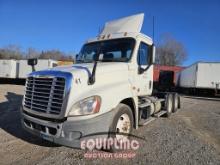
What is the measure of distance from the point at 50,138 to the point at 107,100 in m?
1.29

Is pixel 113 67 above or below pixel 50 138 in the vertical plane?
above

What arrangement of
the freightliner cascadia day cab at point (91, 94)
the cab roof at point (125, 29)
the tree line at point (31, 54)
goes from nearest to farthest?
the freightliner cascadia day cab at point (91, 94) → the cab roof at point (125, 29) → the tree line at point (31, 54)

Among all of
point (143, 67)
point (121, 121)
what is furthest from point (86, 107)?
point (143, 67)

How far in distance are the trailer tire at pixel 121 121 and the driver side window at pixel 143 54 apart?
5.13ft

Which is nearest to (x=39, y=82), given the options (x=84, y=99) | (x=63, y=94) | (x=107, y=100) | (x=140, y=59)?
(x=63, y=94)

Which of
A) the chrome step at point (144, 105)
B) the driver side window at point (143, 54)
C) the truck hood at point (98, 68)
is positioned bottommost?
the chrome step at point (144, 105)

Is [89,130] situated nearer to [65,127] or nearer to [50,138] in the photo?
[65,127]

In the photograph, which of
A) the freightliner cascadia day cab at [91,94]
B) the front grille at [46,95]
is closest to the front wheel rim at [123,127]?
the freightliner cascadia day cab at [91,94]

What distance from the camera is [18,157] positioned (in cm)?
502

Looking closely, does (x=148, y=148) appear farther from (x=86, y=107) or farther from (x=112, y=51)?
(x=112, y=51)

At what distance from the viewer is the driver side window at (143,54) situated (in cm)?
642

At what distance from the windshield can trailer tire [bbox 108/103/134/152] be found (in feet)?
4.50

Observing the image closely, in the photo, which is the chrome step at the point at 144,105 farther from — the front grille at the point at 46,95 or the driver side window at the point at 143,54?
the front grille at the point at 46,95

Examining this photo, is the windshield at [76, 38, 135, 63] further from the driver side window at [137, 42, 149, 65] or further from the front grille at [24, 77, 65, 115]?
the front grille at [24, 77, 65, 115]
